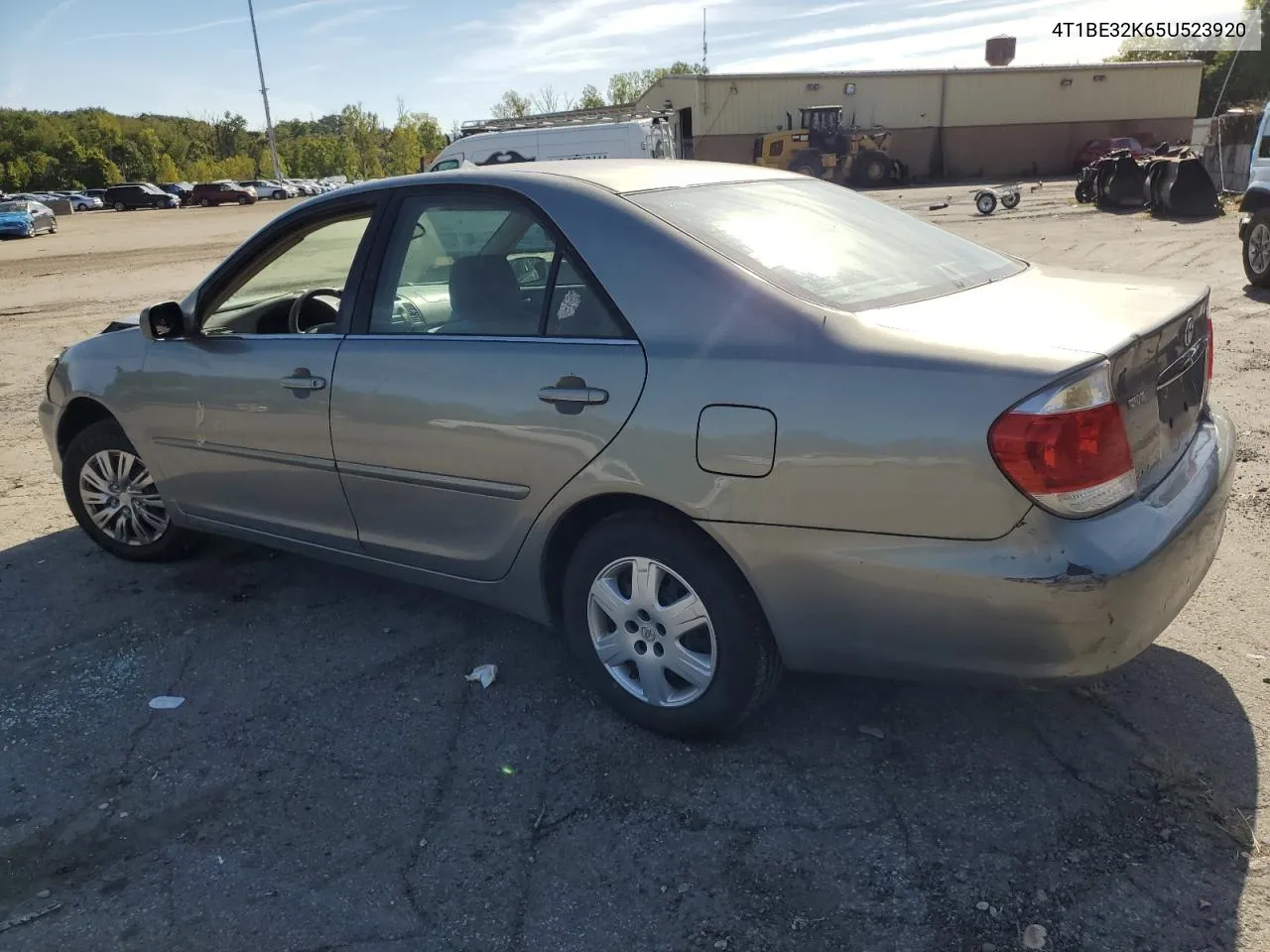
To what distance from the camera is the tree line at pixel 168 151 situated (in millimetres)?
88625

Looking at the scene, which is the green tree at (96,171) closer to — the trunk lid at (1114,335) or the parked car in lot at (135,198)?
the parked car in lot at (135,198)

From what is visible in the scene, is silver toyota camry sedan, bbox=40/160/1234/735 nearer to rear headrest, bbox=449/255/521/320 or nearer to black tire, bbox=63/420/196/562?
rear headrest, bbox=449/255/521/320

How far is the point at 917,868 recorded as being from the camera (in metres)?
2.46

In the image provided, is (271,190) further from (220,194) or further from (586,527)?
(586,527)

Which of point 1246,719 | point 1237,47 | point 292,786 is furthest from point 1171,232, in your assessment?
point 1237,47

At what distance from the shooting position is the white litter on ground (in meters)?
3.50

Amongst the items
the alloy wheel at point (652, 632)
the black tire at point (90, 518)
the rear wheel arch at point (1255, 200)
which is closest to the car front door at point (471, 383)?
the alloy wheel at point (652, 632)

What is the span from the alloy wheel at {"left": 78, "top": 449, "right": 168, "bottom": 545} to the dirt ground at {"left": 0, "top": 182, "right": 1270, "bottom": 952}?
480 mm

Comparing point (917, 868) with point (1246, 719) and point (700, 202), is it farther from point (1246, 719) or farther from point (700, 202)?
point (700, 202)

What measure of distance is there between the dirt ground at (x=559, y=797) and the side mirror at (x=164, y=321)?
1.17m

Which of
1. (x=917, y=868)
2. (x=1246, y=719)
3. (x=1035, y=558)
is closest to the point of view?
(x=1035, y=558)

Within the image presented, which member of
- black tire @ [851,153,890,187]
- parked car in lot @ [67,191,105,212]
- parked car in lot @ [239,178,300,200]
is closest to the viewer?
black tire @ [851,153,890,187]

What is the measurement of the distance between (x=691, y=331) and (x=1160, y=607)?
1.40 meters

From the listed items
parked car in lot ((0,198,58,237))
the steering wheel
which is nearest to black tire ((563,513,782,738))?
the steering wheel
